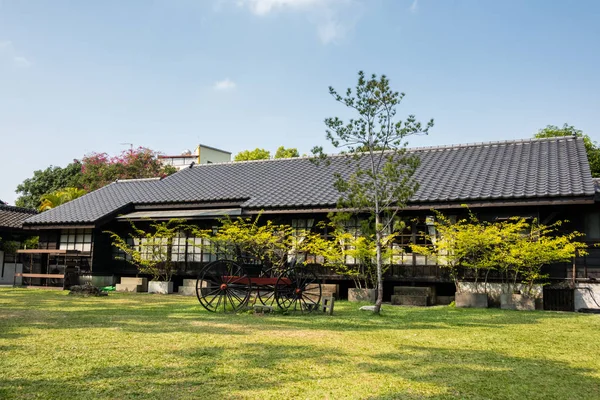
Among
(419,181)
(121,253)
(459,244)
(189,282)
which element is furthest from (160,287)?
(459,244)

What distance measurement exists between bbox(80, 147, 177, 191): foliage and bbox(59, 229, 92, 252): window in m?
13.6

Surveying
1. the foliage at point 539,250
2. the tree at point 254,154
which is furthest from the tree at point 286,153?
the foliage at point 539,250

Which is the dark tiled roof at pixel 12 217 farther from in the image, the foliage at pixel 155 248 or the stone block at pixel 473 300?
the stone block at pixel 473 300

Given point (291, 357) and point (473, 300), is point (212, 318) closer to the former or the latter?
point (291, 357)

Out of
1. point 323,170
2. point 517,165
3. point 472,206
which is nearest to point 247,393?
point 472,206

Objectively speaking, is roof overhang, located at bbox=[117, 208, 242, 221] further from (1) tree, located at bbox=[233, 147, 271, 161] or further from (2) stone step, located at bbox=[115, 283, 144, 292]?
(1) tree, located at bbox=[233, 147, 271, 161]

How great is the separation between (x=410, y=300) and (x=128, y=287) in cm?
951

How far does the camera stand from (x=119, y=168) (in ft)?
113

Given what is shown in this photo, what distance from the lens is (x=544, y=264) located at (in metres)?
14.2

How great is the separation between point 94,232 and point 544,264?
49.1ft

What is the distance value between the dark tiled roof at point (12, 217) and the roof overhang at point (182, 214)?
5.97 meters

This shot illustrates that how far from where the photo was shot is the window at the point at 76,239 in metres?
20.1

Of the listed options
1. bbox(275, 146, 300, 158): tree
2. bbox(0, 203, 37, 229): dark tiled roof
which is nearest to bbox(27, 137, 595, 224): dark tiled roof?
bbox(0, 203, 37, 229): dark tiled roof

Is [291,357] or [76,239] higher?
[76,239]
